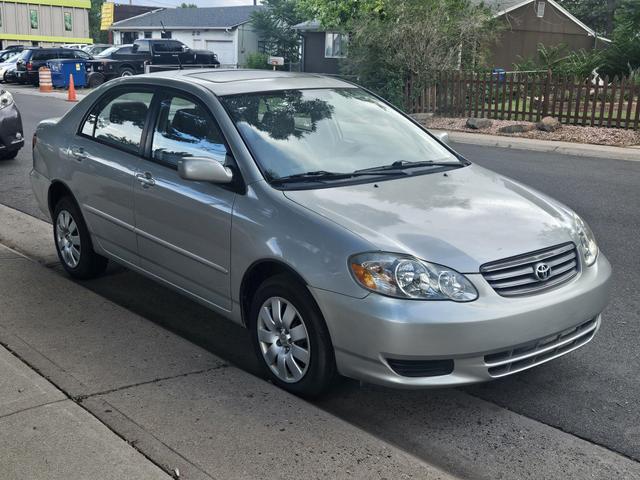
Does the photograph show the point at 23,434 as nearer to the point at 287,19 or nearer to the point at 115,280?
the point at 115,280

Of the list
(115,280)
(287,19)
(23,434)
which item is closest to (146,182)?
(115,280)

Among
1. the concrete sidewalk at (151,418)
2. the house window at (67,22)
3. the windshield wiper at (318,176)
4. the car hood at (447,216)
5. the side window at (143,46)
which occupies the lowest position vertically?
the concrete sidewalk at (151,418)

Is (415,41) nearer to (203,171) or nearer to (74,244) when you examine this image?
(74,244)

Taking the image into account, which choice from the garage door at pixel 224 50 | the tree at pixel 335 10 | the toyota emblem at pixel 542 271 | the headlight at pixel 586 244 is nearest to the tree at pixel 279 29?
the garage door at pixel 224 50

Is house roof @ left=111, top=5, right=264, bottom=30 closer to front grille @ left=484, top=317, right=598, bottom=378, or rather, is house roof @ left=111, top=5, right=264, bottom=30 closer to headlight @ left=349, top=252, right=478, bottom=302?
front grille @ left=484, top=317, right=598, bottom=378

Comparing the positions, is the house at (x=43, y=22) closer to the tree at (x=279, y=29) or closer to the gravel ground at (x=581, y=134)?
the tree at (x=279, y=29)

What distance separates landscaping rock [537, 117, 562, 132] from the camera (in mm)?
17391

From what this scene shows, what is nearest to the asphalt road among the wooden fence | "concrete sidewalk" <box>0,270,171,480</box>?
"concrete sidewalk" <box>0,270,171,480</box>

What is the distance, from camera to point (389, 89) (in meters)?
21.3

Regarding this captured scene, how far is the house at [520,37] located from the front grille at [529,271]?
32952 mm

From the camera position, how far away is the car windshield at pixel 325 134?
443 centimetres

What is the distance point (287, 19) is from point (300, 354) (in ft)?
183

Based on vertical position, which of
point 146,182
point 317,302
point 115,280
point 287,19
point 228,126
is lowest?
Result: point 115,280

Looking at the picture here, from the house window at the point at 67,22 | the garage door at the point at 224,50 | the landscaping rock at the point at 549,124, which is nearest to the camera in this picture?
the landscaping rock at the point at 549,124
